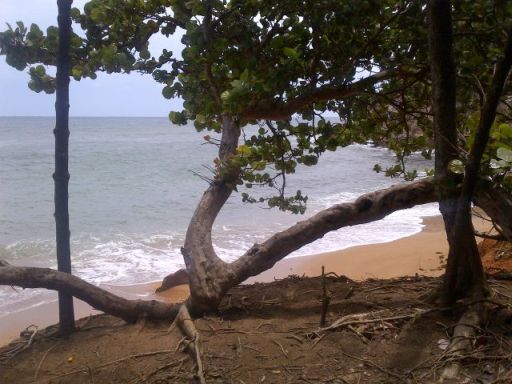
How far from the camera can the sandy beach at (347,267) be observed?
6961mm

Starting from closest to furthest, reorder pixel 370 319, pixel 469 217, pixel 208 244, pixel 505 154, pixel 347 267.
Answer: pixel 505 154 < pixel 469 217 < pixel 370 319 < pixel 208 244 < pixel 347 267

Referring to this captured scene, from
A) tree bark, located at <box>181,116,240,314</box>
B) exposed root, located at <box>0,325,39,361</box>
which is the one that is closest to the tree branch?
tree bark, located at <box>181,116,240,314</box>

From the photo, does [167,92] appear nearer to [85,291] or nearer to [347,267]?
[85,291]

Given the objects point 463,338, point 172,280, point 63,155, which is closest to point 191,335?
point 63,155

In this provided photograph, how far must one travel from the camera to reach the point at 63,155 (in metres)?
3.75

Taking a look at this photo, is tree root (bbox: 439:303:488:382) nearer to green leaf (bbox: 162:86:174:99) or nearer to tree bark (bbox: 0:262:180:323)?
tree bark (bbox: 0:262:180:323)

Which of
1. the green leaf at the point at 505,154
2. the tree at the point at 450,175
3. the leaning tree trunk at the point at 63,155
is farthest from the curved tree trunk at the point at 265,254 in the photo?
the green leaf at the point at 505,154

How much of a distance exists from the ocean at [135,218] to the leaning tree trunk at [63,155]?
449 mm

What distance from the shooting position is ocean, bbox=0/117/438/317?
9.87 meters

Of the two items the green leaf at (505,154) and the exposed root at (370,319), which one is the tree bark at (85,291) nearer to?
the exposed root at (370,319)

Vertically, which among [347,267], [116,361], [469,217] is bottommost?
[347,267]

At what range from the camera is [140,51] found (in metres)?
3.47

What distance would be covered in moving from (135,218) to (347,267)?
7191mm

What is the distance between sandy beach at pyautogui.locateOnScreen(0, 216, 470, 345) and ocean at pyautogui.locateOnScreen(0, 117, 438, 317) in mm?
348
